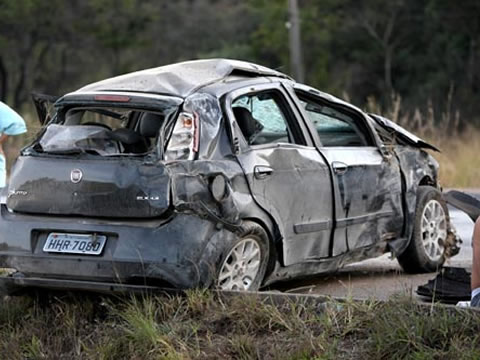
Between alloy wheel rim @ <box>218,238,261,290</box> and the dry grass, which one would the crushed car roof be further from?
the dry grass

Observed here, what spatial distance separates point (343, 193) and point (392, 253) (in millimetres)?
914

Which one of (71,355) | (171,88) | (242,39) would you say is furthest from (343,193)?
(242,39)

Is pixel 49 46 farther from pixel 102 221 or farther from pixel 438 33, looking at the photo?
pixel 102 221

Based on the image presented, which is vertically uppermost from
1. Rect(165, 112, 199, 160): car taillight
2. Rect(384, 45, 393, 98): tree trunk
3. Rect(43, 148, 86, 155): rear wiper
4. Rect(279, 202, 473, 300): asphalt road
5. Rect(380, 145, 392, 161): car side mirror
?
Rect(165, 112, 199, 160): car taillight

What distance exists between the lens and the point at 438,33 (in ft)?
180

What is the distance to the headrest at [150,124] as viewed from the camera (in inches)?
332

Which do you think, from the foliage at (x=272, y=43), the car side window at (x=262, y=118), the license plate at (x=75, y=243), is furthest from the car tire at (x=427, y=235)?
the foliage at (x=272, y=43)

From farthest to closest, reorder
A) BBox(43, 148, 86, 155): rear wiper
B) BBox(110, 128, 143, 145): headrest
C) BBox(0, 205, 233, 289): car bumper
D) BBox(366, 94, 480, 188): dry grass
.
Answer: BBox(366, 94, 480, 188): dry grass → BBox(110, 128, 143, 145): headrest → BBox(43, 148, 86, 155): rear wiper → BBox(0, 205, 233, 289): car bumper

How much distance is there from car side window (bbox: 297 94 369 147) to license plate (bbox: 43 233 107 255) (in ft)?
6.89

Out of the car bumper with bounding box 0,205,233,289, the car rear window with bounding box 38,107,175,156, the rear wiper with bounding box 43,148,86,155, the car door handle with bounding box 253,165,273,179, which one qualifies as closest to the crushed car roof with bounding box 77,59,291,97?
the car rear window with bounding box 38,107,175,156

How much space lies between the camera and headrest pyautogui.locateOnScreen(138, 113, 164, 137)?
8445 mm

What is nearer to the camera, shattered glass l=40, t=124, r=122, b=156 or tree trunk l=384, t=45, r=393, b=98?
shattered glass l=40, t=124, r=122, b=156

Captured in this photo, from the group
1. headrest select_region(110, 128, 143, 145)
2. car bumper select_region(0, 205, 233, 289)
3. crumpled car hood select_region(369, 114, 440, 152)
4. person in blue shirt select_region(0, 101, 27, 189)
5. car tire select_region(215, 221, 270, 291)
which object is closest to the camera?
car bumper select_region(0, 205, 233, 289)

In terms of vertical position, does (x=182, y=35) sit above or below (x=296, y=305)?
below
